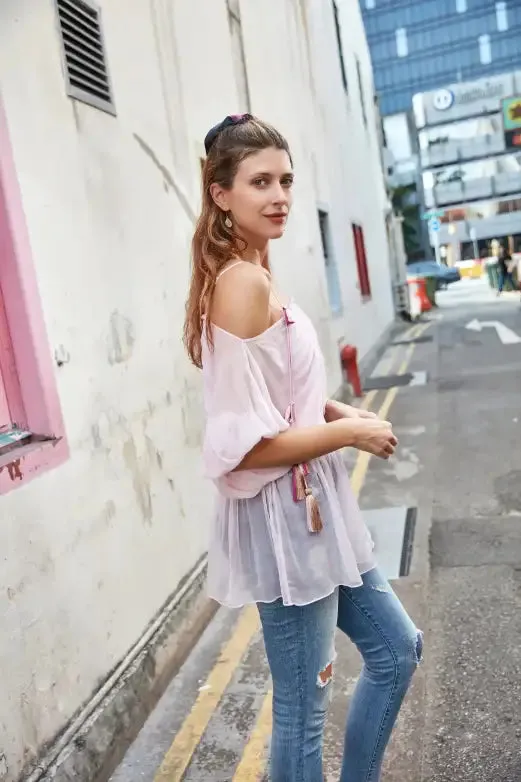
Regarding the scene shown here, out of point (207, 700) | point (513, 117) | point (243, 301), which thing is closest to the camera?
point (243, 301)

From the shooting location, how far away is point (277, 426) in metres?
1.65

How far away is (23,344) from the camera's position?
2619 millimetres

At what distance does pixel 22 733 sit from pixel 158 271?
2431 millimetres

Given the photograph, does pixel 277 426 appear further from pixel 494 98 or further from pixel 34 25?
pixel 494 98

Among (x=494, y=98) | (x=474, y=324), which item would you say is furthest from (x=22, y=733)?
(x=494, y=98)

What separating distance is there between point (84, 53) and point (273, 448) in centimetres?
255

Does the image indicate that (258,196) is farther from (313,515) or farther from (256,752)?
(256,752)

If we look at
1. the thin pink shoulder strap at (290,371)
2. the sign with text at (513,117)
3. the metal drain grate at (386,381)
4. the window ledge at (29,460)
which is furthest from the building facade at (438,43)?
the thin pink shoulder strap at (290,371)

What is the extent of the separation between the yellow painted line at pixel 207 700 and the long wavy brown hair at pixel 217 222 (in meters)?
1.90

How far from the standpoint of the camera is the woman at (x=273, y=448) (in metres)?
1.64

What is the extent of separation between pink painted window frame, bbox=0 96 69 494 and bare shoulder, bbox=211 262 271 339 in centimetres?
119

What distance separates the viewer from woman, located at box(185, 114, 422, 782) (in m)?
1.64

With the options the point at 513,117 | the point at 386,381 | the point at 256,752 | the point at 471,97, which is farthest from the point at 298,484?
the point at 471,97

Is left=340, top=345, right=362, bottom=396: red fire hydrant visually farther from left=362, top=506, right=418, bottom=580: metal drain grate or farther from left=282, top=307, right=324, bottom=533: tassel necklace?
left=282, top=307, right=324, bottom=533: tassel necklace
